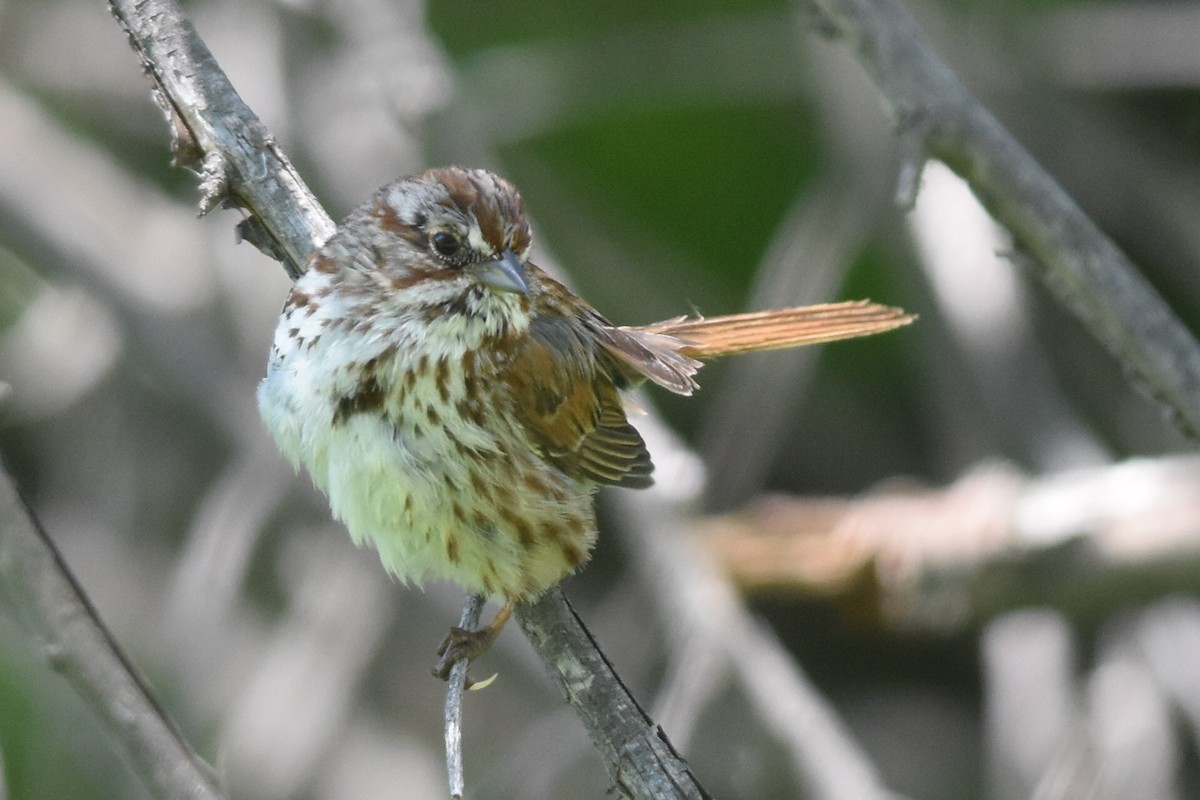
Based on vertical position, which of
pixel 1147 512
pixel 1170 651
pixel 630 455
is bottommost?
pixel 1170 651

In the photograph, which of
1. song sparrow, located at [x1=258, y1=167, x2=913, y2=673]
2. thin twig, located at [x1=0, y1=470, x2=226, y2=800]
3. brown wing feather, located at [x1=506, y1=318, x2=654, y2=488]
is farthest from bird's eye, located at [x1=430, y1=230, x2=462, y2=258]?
thin twig, located at [x1=0, y1=470, x2=226, y2=800]

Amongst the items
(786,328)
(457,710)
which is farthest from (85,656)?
(786,328)

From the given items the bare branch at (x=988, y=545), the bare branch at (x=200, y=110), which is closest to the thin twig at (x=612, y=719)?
the bare branch at (x=200, y=110)

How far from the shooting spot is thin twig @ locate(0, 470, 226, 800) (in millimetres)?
1297

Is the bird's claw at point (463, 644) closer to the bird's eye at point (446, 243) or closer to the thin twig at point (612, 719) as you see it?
the thin twig at point (612, 719)

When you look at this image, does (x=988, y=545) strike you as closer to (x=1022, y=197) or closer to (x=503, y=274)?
(x=1022, y=197)

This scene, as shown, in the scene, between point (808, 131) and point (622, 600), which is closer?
point (622, 600)

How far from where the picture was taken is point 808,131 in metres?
5.30

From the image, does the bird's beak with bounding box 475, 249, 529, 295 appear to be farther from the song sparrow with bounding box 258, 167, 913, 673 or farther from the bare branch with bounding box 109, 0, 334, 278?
the bare branch with bounding box 109, 0, 334, 278

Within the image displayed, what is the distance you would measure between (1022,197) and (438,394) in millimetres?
1065

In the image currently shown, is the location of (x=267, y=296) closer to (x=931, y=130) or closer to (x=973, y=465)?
(x=973, y=465)

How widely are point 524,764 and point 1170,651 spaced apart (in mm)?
1809

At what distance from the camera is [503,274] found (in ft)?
8.77

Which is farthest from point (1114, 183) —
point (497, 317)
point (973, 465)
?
point (497, 317)
